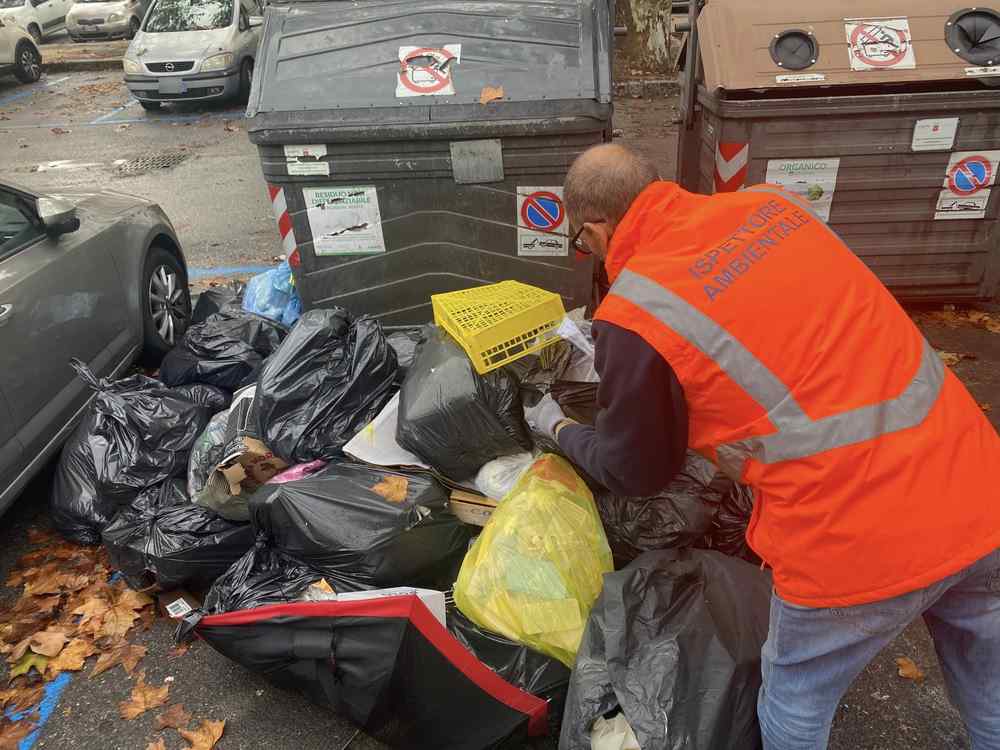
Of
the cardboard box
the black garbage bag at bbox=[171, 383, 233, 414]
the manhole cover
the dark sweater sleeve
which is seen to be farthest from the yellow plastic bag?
the manhole cover

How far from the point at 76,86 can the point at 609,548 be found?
47.3ft

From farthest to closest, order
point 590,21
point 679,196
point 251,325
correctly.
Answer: point 251,325
point 590,21
point 679,196

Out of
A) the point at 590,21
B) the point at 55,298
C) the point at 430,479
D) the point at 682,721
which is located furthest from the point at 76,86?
the point at 682,721

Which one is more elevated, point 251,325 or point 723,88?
point 723,88

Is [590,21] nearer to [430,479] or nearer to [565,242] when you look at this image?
[565,242]

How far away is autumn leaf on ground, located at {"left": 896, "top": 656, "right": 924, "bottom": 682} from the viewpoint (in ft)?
7.98

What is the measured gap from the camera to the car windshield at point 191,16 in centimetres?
1087

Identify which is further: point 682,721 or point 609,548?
point 609,548

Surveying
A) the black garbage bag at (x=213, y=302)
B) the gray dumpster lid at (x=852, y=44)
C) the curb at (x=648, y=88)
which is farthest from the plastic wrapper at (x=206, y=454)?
the curb at (x=648, y=88)

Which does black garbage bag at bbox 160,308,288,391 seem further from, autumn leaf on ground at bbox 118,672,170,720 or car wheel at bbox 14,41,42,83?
car wheel at bbox 14,41,42,83

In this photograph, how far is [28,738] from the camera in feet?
8.05

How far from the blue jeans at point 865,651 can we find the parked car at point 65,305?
3004 millimetres

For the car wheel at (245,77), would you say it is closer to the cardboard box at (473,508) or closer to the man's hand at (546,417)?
the cardboard box at (473,508)

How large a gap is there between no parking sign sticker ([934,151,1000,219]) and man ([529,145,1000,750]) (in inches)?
117
